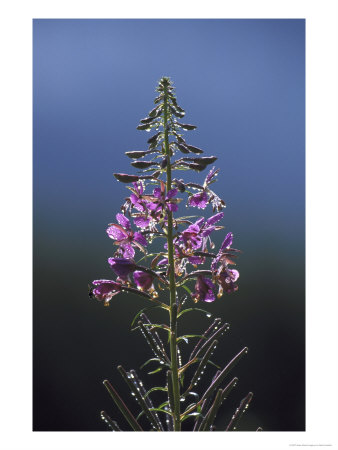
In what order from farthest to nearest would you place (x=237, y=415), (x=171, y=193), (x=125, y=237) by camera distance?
(x=237, y=415)
(x=125, y=237)
(x=171, y=193)

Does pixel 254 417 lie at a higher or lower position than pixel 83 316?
lower

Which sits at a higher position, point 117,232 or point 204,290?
point 117,232

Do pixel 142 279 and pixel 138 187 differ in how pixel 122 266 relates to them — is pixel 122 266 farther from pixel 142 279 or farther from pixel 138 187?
pixel 138 187

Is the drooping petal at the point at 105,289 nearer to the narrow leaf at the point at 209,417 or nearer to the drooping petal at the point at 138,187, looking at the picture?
the drooping petal at the point at 138,187

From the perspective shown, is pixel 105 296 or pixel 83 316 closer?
pixel 105 296

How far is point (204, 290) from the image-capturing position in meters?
1.30

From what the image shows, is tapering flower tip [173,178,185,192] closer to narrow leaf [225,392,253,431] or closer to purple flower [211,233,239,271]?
purple flower [211,233,239,271]

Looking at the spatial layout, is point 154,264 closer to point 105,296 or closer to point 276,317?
point 105,296

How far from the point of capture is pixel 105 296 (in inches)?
53.9

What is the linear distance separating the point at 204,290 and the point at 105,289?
0.34m

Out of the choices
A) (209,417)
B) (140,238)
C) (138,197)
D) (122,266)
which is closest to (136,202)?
(138,197)
